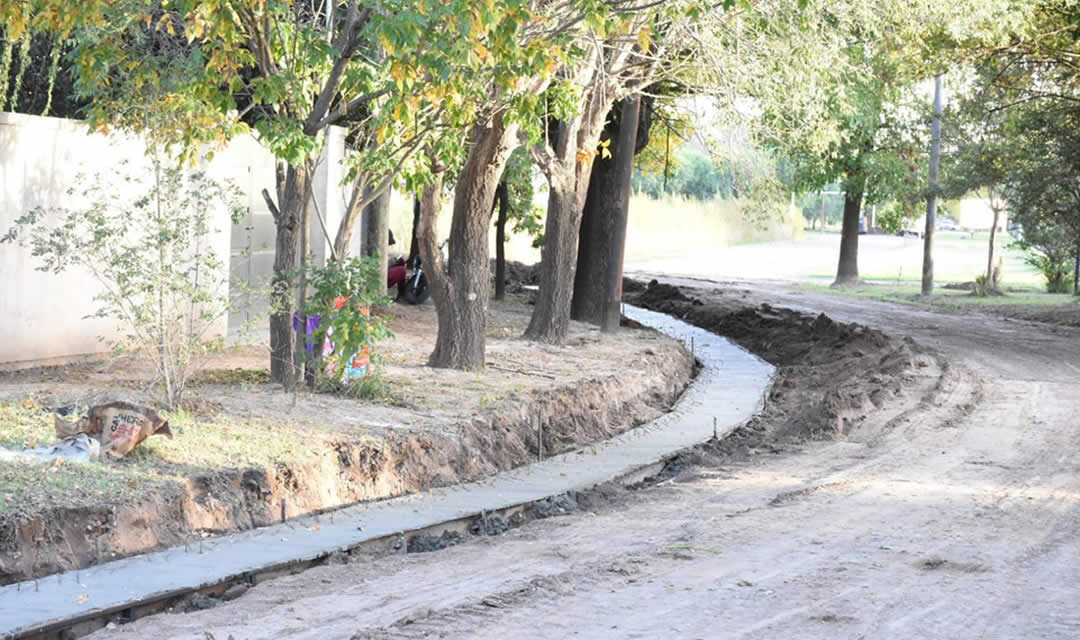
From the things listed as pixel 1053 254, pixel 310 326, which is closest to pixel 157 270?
pixel 310 326

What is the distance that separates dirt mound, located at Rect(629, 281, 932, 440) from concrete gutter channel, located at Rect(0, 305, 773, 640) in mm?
884

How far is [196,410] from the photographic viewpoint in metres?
11.8

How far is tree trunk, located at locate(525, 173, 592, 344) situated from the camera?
19.4m

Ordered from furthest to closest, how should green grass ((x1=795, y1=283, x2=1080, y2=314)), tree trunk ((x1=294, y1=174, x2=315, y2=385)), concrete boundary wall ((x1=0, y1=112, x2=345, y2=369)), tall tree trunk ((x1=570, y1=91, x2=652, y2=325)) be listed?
green grass ((x1=795, y1=283, x2=1080, y2=314)), tall tree trunk ((x1=570, y1=91, x2=652, y2=325)), concrete boundary wall ((x1=0, y1=112, x2=345, y2=369)), tree trunk ((x1=294, y1=174, x2=315, y2=385))

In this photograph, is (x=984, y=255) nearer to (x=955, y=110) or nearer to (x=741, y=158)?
(x=955, y=110)

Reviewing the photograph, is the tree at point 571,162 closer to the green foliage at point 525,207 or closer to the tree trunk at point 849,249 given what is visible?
the green foliage at point 525,207

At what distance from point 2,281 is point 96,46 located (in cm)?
250

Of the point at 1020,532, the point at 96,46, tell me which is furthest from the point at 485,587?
the point at 96,46

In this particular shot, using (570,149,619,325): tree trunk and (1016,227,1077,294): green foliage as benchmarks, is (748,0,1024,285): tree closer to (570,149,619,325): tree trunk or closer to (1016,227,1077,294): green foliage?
(570,149,619,325): tree trunk

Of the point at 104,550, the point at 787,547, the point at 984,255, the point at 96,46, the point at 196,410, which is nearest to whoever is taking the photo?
the point at 104,550

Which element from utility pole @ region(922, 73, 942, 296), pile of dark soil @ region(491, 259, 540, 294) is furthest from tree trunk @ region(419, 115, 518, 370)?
utility pole @ region(922, 73, 942, 296)

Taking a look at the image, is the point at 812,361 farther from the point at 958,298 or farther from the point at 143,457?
the point at 958,298

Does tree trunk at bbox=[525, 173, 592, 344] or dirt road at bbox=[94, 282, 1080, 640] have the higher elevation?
tree trunk at bbox=[525, 173, 592, 344]

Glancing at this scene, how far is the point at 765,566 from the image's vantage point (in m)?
8.68
